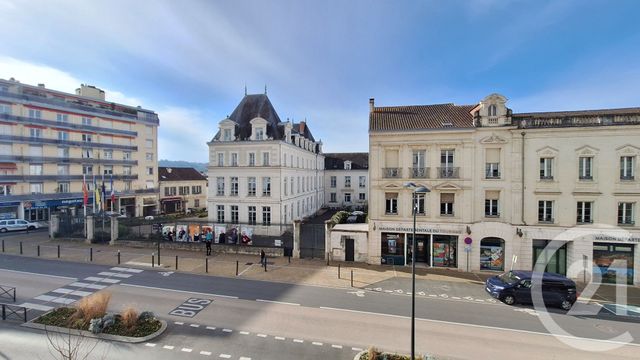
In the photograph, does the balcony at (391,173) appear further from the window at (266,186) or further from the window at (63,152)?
the window at (63,152)

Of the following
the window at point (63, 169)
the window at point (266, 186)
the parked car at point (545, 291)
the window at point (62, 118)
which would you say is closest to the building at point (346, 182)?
the window at point (266, 186)

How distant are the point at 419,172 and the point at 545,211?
7689 millimetres

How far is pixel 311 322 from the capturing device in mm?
11359

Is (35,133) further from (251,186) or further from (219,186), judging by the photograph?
(251,186)

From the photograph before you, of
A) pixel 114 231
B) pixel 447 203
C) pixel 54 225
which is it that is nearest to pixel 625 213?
pixel 447 203

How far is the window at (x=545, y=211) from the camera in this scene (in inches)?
706

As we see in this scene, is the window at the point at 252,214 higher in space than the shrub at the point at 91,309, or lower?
higher

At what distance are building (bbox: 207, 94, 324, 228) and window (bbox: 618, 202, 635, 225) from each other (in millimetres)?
24553

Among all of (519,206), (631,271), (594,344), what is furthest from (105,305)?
(631,271)

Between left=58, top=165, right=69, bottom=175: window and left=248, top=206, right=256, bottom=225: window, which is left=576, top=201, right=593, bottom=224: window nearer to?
left=248, top=206, right=256, bottom=225: window

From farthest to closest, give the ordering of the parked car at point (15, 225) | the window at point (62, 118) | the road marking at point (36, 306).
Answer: the window at point (62, 118) → the parked car at point (15, 225) → the road marking at point (36, 306)

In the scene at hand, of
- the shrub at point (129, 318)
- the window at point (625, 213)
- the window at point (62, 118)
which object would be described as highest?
the window at point (62, 118)

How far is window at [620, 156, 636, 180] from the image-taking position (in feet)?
55.2

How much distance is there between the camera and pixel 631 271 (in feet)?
55.6
